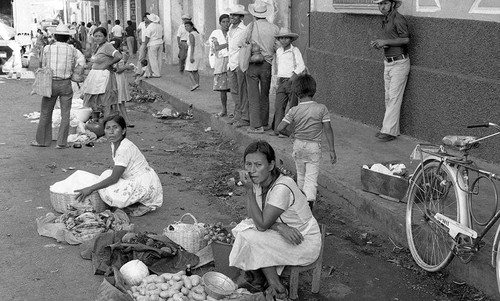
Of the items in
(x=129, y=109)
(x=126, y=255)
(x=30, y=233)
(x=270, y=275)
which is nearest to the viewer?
(x=270, y=275)

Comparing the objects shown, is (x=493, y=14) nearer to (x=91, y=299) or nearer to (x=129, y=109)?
(x=91, y=299)

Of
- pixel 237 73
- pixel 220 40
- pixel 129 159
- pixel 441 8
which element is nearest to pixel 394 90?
pixel 441 8

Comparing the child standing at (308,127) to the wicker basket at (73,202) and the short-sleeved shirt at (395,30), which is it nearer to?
the wicker basket at (73,202)

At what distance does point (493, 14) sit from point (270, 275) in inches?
179

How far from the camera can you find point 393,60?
9234 millimetres

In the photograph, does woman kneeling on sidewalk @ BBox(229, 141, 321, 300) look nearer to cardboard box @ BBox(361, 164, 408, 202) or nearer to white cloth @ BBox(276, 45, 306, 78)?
cardboard box @ BBox(361, 164, 408, 202)

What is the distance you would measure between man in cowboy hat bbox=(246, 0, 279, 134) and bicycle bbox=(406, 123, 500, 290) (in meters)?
4.77

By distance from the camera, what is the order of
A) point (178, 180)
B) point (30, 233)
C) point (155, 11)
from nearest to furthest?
point (30, 233)
point (178, 180)
point (155, 11)

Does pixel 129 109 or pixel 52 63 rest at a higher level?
pixel 52 63

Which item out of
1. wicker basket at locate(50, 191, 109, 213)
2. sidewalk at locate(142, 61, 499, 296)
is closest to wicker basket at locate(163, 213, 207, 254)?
wicker basket at locate(50, 191, 109, 213)

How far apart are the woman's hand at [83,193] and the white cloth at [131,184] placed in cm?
14

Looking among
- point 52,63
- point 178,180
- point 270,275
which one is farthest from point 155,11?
point 270,275

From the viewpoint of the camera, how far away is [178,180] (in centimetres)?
854

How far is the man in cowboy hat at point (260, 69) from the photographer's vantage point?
10.1 m
